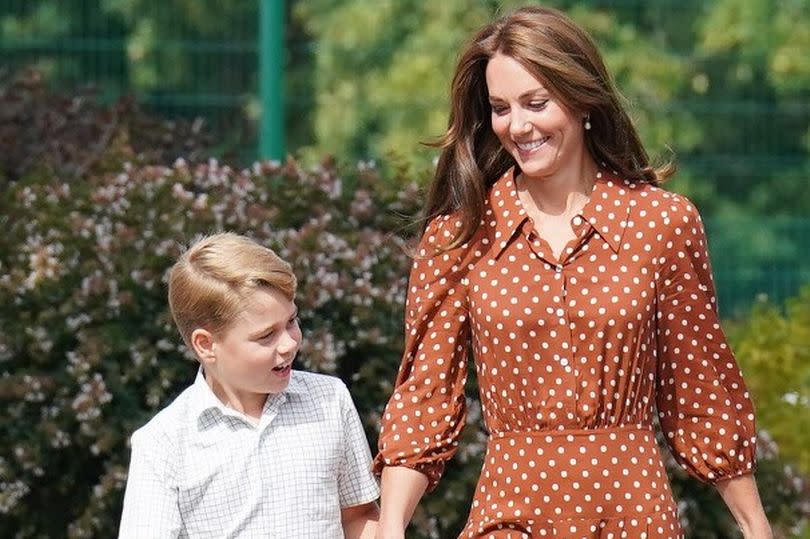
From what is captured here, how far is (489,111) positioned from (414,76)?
187 inches

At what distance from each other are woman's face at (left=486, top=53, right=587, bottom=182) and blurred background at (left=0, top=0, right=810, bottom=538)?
5.17ft

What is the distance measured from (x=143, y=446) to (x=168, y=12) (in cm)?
502

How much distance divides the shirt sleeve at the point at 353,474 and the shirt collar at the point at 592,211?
47 cm

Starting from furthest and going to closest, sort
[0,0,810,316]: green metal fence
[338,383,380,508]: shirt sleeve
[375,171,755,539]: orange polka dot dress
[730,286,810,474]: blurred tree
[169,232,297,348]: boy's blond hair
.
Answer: [0,0,810,316]: green metal fence < [730,286,810,474]: blurred tree < [338,383,380,508]: shirt sleeve < [169,232,297,348]: boy's blond hair < [375,171,755,539]: orange polka dot dress

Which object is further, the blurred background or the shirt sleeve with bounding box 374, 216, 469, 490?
the blurred background

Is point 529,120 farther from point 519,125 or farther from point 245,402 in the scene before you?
point 245,402

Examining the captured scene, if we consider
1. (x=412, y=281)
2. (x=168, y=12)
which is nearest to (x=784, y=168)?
(x=168, y=12)

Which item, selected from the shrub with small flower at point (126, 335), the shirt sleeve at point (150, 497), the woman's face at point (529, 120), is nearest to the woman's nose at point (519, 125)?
the woman's face at point (529, 120)

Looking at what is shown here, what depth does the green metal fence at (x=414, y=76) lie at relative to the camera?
8.87 meters

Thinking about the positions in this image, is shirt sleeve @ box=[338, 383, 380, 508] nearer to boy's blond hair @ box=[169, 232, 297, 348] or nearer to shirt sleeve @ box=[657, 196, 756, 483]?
boy's blond hair @ box=[169, 232, 297, 348]

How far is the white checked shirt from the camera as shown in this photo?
4.11 meters

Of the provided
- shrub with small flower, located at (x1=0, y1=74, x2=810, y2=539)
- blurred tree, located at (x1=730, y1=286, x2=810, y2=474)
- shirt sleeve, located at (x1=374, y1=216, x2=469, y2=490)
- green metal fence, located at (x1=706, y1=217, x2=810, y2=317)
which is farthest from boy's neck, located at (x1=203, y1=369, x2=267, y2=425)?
green metal fence, located at (x1=706, y1=217, x2=810, y2=317)

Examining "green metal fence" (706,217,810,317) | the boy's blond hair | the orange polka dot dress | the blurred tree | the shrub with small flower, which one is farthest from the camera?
"green metal fence" (706,217,810,317)

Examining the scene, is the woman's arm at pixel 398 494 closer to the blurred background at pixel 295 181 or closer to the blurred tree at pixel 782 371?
the blurred background at pixel 295 181
